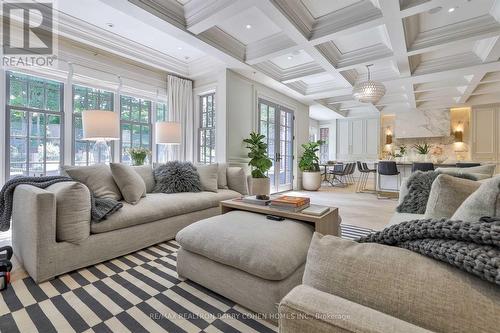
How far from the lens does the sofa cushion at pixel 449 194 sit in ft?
3.99

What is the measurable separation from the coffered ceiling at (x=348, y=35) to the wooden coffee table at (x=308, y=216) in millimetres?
2121

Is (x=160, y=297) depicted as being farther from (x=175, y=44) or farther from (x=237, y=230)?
(x=175, y=44)

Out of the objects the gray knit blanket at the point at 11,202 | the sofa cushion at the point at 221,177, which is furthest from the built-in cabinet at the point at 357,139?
the gray knit blanket at the point at 11,202

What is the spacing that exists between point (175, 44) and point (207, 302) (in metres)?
3.81

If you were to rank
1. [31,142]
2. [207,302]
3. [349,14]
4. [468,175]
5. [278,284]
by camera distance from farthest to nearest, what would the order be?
[31,142] < [349,14] < [468,175] < [207,302] < [278,284]

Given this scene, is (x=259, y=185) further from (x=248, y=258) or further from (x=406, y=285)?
(x=406, y=285)

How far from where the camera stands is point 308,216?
6.01 feet

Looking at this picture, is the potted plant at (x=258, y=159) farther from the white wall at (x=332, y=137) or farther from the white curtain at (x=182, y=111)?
the white wall at (x=332, y=137)

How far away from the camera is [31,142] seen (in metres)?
3.23

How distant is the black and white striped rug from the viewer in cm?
136

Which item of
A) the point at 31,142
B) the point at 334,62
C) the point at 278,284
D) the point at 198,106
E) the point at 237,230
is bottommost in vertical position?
the point at 278,284

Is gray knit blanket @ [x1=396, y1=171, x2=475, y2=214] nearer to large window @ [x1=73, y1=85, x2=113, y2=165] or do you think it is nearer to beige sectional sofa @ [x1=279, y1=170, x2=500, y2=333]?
beige sectional sofa @ [x1=279, y1=170, x2=500, y2=333]

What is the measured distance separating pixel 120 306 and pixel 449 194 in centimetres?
204

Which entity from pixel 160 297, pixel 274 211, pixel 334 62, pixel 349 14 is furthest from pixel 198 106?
pixel 160 297
